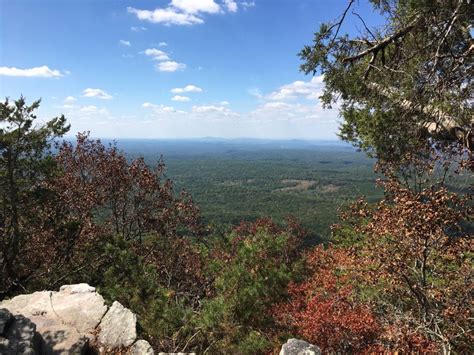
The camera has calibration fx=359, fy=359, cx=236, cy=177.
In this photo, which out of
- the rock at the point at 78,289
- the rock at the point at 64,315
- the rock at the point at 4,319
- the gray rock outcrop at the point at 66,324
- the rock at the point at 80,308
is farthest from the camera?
the rock at the point at 78,289

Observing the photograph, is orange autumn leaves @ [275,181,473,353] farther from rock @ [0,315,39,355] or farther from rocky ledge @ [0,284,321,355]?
rock @ [0,315,39,355]

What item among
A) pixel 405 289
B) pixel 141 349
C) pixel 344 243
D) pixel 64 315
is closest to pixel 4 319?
pixel 64 315

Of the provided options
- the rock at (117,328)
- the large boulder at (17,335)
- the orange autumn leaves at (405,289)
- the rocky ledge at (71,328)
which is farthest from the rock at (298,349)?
the large boulder at (17,335)

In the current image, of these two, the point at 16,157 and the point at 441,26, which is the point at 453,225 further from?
the point at 16,157

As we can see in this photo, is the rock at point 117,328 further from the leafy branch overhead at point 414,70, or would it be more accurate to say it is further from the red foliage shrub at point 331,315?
the leafy branch overhead at point 414,70

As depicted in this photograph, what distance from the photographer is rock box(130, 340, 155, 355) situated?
6.11m

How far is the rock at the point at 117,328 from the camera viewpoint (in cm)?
635

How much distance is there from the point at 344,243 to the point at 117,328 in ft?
27.6

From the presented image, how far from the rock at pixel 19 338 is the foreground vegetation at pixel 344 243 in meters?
2.14

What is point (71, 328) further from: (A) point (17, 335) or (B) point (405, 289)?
(B) point (405, 289)

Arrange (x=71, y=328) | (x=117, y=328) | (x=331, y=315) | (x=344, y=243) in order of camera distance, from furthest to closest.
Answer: (x=344, y=243)
(x=331, y=315)
(x=117, y=328)
(x=71, y=328)

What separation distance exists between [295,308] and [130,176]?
29.4ft

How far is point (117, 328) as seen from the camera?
657 centimetres

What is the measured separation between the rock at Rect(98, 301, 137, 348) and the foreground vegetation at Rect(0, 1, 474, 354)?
0.66 m
